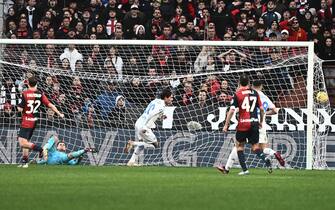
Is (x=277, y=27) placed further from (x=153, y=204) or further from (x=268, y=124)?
(x=153, y=204)

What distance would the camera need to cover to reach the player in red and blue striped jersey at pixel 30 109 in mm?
21969

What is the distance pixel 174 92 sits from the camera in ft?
82.5

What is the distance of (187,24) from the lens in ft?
89.1

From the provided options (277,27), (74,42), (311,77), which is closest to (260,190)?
(311,77)

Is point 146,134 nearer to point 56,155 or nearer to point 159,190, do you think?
point 56,155

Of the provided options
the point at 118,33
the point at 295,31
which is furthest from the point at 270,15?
the point at 118,33

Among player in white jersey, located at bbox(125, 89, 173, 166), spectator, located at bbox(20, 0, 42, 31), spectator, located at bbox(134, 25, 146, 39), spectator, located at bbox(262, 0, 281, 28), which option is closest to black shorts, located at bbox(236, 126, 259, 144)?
player in white jersey, located at bbox(125, 89, 173, 166)

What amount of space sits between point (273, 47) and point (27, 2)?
26.2 ft

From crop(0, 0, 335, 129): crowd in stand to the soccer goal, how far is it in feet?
0.12

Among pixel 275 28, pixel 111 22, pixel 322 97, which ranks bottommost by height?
pixel 322 97

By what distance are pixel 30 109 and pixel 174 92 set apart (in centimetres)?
434

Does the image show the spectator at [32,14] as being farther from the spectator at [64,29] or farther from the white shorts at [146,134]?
the white shorts at [146,134]

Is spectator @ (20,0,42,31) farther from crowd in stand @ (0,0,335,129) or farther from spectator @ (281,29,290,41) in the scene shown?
spectator @ (281,29,290,41)

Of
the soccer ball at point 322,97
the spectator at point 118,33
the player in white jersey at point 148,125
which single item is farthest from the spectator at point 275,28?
the player in white jersey at point 148,125
